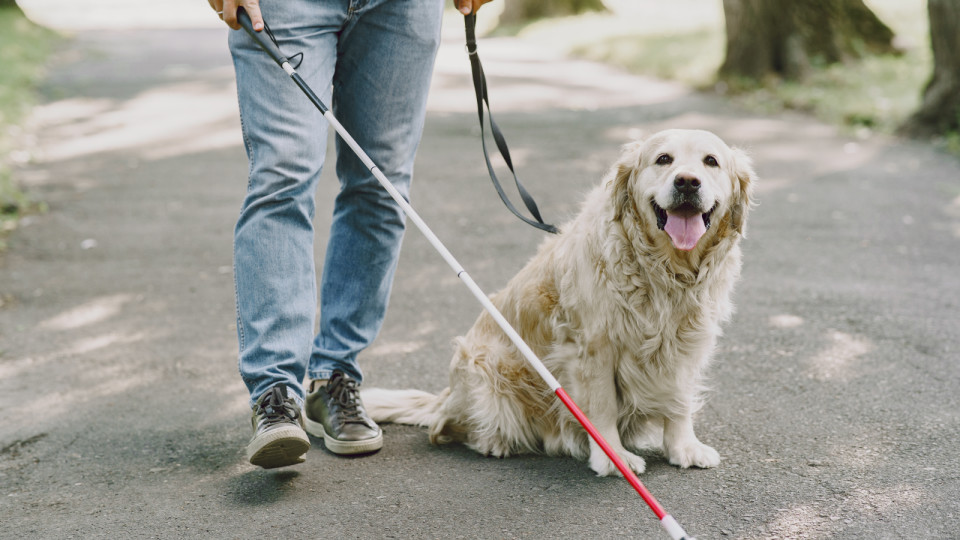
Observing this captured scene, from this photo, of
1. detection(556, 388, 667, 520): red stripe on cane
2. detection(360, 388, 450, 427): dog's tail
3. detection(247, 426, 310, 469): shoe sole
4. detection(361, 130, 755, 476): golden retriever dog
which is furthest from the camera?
detection(360, 388, 450, 427): dog's tail

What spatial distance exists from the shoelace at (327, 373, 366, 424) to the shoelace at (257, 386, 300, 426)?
41cm

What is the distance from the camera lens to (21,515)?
282 cm

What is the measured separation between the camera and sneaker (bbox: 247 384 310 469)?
278 centimetres

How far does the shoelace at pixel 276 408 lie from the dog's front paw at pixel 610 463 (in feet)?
3.40

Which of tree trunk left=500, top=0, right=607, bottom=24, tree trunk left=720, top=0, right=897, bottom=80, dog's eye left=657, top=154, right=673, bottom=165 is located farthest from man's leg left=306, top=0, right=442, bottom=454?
tree trunk left=500, top=0, right=607, bottom=24

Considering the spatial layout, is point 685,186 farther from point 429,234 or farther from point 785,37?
point 785,37

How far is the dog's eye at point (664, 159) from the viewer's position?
312 centimetres

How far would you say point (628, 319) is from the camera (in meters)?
3.11

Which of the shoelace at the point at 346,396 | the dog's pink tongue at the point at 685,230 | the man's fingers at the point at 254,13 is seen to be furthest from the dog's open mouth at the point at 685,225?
the man's fingers at the point at 254,13

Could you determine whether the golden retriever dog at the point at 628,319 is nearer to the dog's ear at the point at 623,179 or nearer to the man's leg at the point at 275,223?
the dog's ear at the point at 623,179

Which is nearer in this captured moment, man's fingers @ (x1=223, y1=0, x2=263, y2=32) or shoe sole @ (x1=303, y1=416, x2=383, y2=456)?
man's fingers @ (x1=223, y1=0, x2=263, y2=32)

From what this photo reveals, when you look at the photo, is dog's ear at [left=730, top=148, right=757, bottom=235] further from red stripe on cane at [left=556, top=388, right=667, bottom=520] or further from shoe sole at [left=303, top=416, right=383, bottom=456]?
shoe sole at [left=303, top=416, right=383, bottom=456]

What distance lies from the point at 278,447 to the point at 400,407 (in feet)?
2.87

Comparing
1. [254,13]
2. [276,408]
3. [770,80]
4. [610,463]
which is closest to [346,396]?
[276,408]
